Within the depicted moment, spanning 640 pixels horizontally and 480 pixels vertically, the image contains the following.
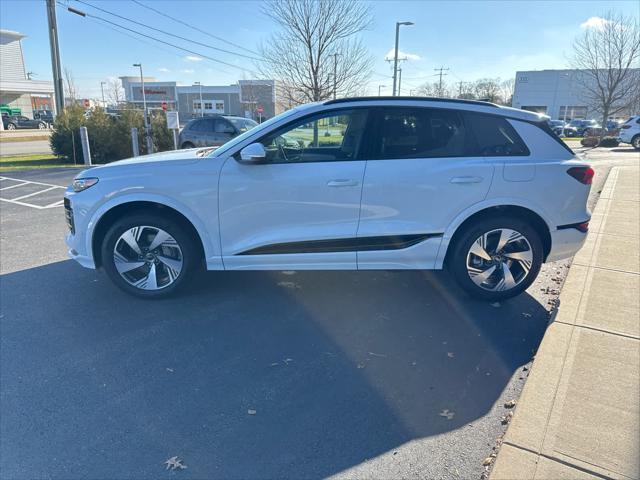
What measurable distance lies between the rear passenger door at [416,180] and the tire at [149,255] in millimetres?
1619

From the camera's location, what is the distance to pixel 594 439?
95.7 inches

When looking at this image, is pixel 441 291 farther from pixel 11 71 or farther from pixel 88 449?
A: pixel 11 71

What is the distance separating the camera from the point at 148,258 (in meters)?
4.14

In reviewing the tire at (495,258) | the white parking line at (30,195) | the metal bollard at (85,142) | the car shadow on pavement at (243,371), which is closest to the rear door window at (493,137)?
the tire at (495,258)

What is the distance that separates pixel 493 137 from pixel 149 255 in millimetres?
3356

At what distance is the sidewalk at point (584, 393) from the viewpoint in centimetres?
228

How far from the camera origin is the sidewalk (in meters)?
2.28

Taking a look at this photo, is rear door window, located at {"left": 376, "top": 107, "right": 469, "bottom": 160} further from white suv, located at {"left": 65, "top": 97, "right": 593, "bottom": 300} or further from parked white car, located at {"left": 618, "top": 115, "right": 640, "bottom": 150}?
parked white car, located at {"left": 618, "top": 115, "right": 640, "bottom": 150}

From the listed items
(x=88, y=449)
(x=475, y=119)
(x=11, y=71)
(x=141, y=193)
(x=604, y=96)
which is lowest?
(x=88, y=449)

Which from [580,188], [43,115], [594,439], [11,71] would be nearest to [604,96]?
[580,188]

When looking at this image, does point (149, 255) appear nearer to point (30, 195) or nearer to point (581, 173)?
point (581, 173)

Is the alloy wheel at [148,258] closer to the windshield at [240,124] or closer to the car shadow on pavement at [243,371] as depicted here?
the car shadow on pavement at [243,371]

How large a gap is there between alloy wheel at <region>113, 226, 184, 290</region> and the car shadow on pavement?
23 cm

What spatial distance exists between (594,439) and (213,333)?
2702mm
